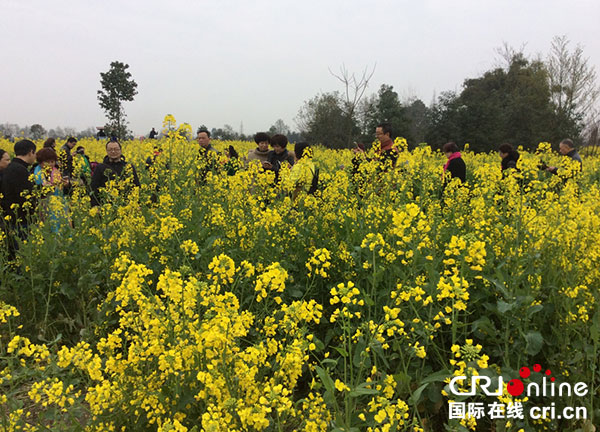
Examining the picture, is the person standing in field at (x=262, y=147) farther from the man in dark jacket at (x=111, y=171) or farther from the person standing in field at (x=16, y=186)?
the person standing in field at (x=16, y=186)

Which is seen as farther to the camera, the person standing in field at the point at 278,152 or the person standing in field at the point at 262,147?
the person standing in field at the point at 262,147

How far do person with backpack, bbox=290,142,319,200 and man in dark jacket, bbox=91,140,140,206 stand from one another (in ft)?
7.85

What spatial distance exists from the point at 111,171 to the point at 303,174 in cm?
277

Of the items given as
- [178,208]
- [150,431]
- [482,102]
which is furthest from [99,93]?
[150,431]

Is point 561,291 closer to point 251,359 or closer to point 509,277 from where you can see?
point 509,277

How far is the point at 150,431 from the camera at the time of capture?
89.4 inches

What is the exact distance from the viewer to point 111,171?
5.70 metres

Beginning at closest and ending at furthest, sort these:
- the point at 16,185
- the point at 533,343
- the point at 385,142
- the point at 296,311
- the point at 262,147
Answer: the point at 296,311
the point at 533,343
the point at 16,185
the point at 385,142
the point at 262,147

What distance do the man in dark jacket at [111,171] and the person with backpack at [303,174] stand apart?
239cm

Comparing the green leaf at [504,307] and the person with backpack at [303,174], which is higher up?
the person with backpack at [303,174]

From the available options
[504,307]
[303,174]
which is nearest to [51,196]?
[303,174]

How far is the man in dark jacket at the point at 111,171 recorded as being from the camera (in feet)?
19.5

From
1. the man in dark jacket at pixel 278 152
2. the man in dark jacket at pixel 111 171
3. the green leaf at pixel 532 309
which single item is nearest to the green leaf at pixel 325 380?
the green leaf at pixel 532 309

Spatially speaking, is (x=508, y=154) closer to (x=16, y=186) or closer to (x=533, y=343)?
(x=533, y=343)
